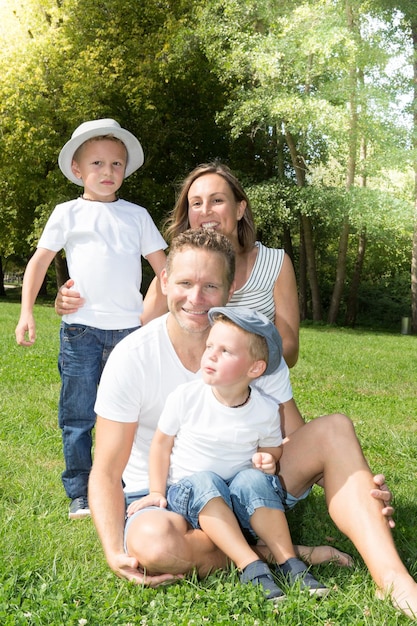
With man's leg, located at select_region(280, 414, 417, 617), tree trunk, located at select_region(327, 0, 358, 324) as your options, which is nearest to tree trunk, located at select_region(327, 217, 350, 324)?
tree trunk, located at select_region(327, 0, 358, 324)

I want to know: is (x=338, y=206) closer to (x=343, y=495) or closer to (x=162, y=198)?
(x=162, y=198)

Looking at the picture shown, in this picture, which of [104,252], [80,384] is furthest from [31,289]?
[80,384]

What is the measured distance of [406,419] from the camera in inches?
294

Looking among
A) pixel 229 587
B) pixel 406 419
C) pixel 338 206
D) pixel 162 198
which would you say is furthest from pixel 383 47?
pixel 229 587

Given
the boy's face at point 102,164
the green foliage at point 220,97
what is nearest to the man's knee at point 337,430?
the boy's face at point 102,164

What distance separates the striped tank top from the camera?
3.97 metres

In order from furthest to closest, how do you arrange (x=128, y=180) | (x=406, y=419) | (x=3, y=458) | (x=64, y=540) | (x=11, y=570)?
(x=128, y=180)
(x=406, y=419)
(x=3, y=458)
(x=64, y=540)
(x=11, y=570)

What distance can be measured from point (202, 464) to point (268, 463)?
0.29 m

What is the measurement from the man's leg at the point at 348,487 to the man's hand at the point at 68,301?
5.18 ft

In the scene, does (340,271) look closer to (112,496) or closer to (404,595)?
(112,496)

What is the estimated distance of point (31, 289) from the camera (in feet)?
14.2

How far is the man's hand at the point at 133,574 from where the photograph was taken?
304 cm

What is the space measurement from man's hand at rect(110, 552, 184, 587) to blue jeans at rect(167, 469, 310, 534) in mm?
253

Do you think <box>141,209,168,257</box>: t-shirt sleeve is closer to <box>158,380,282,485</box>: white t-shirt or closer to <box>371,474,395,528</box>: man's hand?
<box>158,380,282,485</box>: white t-shirt
